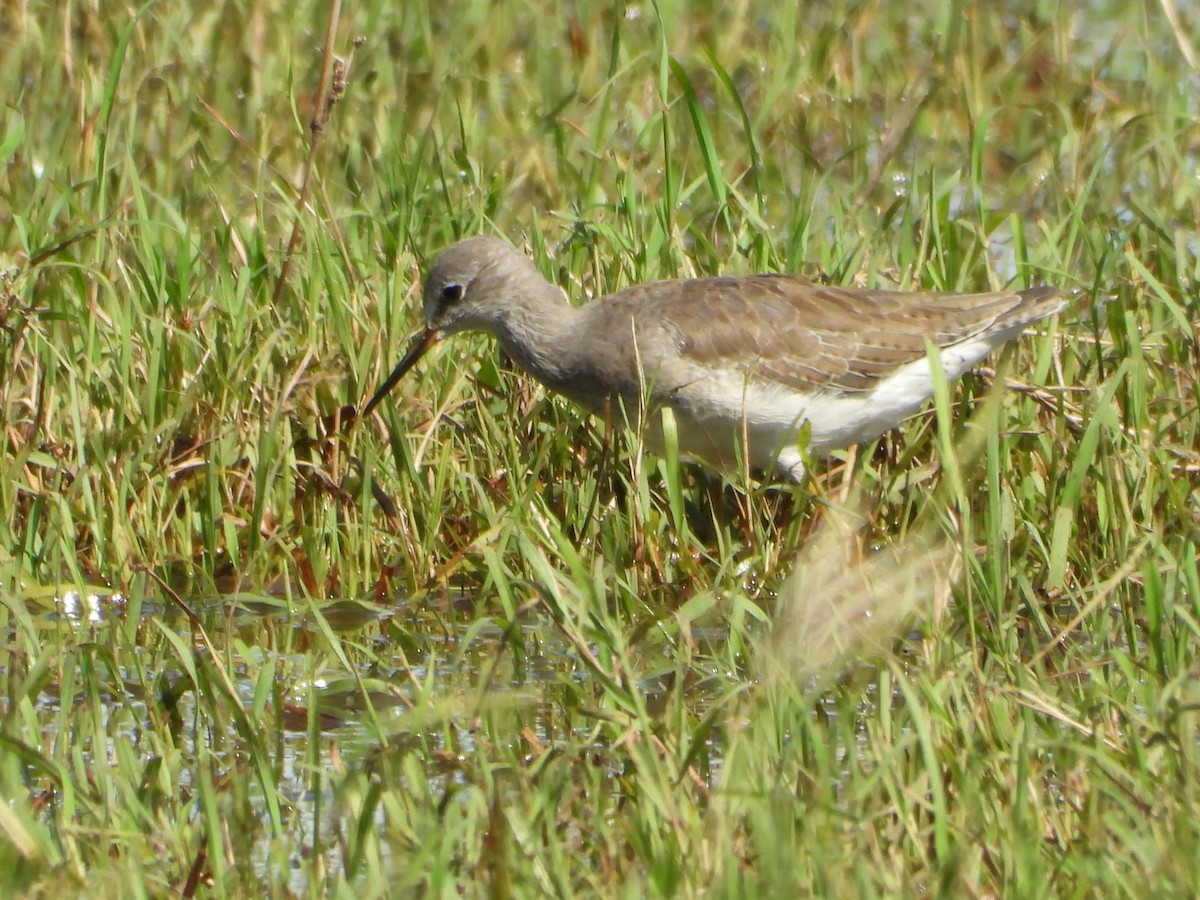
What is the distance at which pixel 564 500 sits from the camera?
636 cm

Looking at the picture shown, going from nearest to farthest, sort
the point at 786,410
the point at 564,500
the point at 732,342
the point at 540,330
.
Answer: the point at 564,500 → the point at 732,342 → the point at 786,410 → the point at 540,330

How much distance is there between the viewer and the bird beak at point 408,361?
20.5ft

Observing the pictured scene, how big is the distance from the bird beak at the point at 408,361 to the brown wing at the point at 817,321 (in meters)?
0.61

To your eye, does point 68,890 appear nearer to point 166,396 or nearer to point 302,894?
point 302,894

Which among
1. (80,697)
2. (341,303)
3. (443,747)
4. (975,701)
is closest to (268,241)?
(341,303)

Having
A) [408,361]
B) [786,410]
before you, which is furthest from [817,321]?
[408,361]

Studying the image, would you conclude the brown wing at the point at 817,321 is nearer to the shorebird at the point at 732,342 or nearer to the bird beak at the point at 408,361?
the shorebird at the point at 732,342

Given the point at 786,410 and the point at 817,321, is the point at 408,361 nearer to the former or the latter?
the point at 786,410

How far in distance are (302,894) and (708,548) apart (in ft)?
9.47

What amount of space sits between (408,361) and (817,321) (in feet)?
4.40

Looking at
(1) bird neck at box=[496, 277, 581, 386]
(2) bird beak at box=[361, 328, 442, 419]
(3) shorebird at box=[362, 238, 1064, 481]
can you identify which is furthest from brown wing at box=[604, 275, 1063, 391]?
(2) bird beak at box=[361, 328, 442, 419]

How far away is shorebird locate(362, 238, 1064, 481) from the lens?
21.1 feet

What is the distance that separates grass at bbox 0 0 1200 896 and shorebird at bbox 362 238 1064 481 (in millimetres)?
185

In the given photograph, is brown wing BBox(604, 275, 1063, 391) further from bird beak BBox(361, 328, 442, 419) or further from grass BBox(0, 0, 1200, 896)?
bird beak BBox(361, 328, 442, 419)
